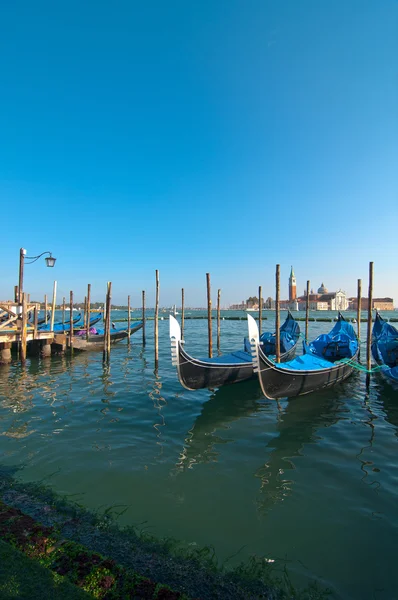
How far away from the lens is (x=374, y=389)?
8844 millimetres

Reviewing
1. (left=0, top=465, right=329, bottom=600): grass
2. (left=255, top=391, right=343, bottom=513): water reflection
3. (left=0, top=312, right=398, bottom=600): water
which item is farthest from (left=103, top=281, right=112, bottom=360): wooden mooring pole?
(left=0, top=465, right=329, bottom=600): grass

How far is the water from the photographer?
117 inches

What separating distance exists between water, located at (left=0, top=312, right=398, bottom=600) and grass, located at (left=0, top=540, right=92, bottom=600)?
120cm

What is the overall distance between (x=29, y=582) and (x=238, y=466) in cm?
296

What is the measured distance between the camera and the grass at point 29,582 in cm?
192

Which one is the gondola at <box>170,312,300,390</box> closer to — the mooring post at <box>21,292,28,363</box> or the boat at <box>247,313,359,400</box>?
the boat at <box>247,313,359,400</box>

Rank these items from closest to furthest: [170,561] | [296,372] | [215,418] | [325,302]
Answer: [170,561]
[215,418]
[296,372]
[325,302]

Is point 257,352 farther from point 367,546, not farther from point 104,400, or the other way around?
point 104,400

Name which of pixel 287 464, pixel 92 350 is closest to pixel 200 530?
pixel 287 464

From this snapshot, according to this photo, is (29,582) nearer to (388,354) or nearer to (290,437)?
(290,437)

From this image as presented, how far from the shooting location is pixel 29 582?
2.02 m

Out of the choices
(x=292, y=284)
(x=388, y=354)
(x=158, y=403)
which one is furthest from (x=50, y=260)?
(x=292, y=284)

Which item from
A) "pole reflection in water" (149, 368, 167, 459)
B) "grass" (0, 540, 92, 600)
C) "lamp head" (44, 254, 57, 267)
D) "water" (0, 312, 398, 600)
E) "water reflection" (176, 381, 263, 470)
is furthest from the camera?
"lamp head" (44, 254, 57, 267)

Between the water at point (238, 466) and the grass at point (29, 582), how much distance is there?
1.20 metres
